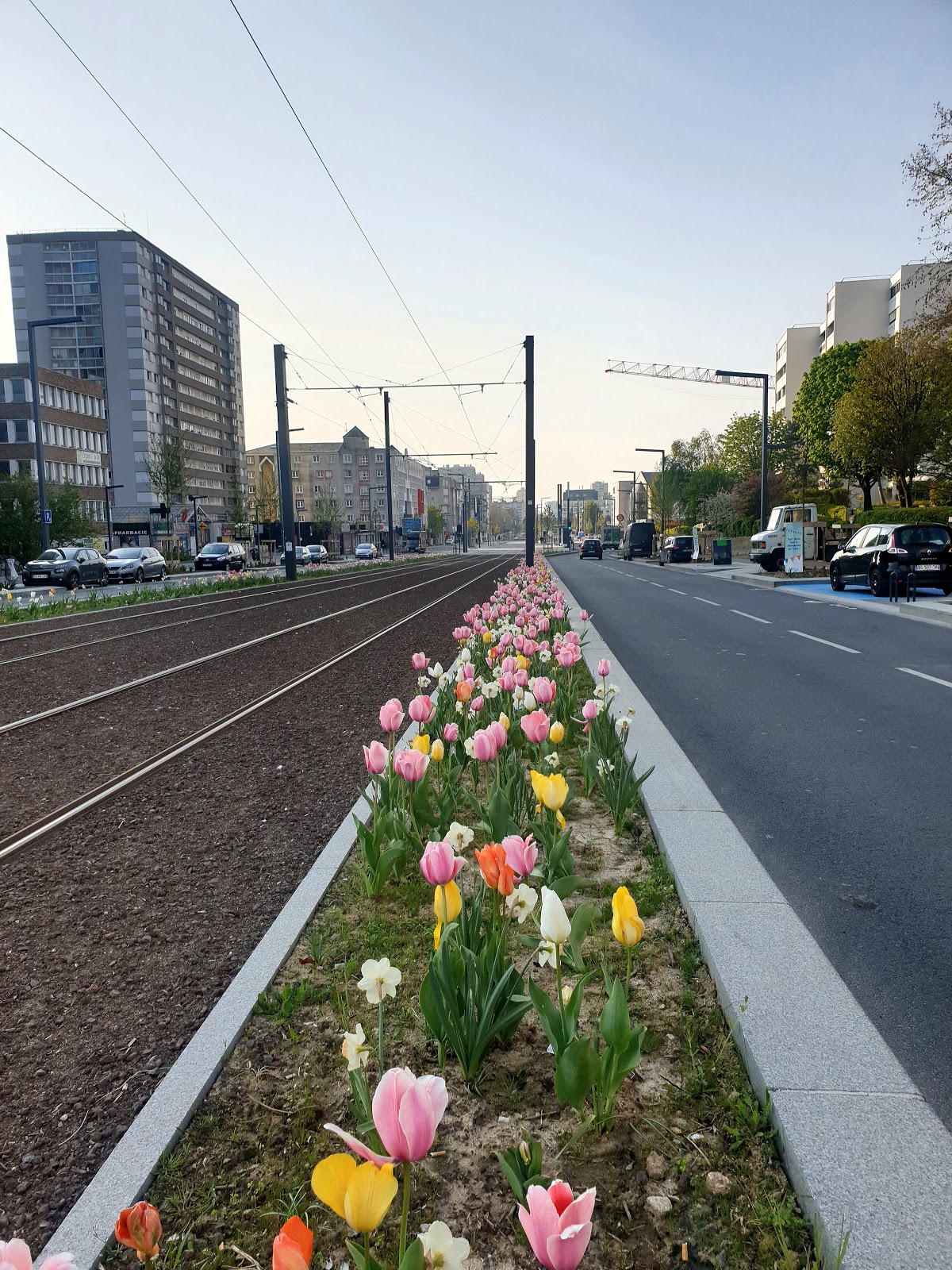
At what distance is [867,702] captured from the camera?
8.27 meters

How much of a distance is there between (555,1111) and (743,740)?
16.2 ft

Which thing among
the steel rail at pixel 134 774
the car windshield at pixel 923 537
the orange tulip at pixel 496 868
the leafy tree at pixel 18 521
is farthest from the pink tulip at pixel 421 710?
the leafy tree at pixel 18 521

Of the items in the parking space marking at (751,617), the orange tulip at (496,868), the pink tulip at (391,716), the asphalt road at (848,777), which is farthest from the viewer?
the parking space marking at (751,617)

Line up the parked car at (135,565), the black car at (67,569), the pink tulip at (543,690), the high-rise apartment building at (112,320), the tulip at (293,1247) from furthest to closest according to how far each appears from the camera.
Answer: the high-rise apartment building at (112,320) < the parked car at (135,565) < the black car at (67,569) < the pink tulip at (543,690) < the tulip at (293,1247)

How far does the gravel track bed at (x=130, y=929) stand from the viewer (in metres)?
2.29

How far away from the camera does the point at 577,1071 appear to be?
2.09 metres

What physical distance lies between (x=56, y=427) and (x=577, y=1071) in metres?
→ 78.6

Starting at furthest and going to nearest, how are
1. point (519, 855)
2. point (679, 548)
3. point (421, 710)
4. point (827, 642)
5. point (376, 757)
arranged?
point (679, 548)
point (827, 642)
point (421, 710)
point (376, 757)
point (519, 855)

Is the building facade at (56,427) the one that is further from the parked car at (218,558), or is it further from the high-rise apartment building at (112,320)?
the parked car at (218,558)

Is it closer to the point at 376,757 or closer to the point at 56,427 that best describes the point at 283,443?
the point at 376,757

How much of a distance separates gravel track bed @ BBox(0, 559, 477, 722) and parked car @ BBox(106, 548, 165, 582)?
741 inches

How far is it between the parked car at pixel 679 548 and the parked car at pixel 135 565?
3017 cm

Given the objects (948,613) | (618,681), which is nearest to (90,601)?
(618,681)

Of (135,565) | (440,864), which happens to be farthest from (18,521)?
(440,864)
